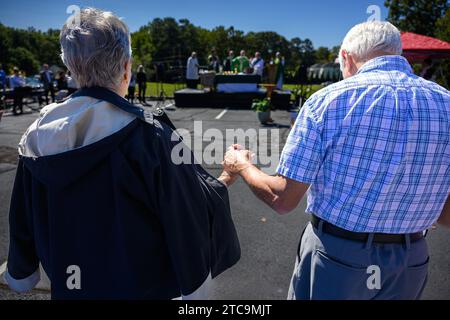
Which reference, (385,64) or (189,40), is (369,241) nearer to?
(385,64)

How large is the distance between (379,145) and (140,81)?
57.0ft

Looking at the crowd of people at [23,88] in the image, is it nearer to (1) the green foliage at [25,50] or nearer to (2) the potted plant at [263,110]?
(2) the potted plant at [263,110]

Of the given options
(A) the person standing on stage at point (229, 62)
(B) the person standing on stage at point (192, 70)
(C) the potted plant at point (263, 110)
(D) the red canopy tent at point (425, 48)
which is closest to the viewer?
(D) the red canopy tent at point (425, 48)

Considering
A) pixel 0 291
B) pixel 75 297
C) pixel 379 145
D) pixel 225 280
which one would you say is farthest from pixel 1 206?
pixel 379 145

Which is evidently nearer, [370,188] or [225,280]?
[370,188]

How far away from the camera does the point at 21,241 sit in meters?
1.56

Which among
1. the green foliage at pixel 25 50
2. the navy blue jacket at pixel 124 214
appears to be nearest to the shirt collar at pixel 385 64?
the navy blue jacket at pixel 124 214

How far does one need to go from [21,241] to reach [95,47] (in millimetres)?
957

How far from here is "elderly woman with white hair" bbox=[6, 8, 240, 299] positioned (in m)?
1.21

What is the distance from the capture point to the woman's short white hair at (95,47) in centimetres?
123

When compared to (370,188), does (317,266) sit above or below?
below

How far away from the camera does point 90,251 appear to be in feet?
4.38

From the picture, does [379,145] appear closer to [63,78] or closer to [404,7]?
[63,78]

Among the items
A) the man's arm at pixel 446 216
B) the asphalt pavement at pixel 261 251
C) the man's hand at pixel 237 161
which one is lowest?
the asphalt pavement at pixel 261 251
